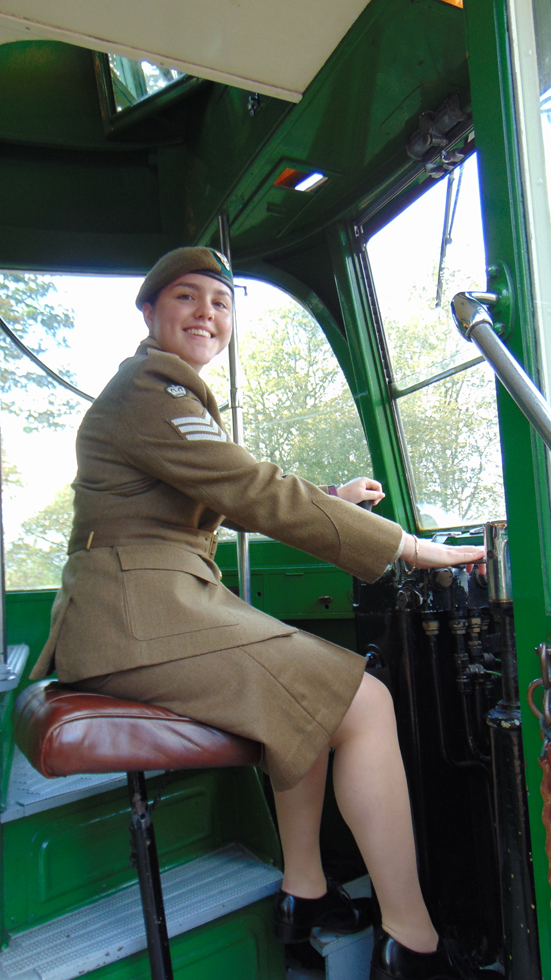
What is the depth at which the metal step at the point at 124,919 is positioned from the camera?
1.46m

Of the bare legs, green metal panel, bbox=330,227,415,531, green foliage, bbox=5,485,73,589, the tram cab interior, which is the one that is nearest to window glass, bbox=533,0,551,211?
the tram cab interior

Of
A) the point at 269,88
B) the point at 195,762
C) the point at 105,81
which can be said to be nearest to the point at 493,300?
the point at 195,762

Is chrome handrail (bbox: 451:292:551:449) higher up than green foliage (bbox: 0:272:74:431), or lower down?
lower down

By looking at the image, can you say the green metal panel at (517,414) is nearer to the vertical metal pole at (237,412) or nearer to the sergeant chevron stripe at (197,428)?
the sergeant chevron stripe at (197,428)

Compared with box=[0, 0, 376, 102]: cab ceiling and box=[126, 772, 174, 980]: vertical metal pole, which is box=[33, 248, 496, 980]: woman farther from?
box=[0, 0, 376, 102]: cab ceiling

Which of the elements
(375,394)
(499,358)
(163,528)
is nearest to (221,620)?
(163,528)

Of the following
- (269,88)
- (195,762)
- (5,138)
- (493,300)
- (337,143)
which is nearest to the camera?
(493,300)

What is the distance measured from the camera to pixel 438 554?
1376 millimetres

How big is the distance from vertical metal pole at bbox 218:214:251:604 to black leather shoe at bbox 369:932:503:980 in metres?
1.18

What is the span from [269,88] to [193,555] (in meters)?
1.39

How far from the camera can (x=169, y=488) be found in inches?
62.3

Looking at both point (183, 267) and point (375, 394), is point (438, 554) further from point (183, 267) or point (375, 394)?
point (375, 394)

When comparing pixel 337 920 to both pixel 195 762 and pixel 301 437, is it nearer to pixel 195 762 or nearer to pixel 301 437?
pixel 195 762

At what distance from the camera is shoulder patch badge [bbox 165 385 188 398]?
1.52 m
